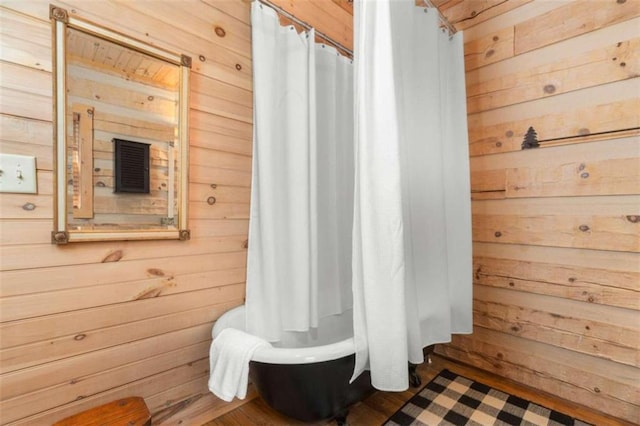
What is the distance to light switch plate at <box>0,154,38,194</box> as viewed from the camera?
932 millimetres

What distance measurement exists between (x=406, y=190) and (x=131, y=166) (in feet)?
3.77

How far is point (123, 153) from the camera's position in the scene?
1.17 metres

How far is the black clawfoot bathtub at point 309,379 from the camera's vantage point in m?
1.11

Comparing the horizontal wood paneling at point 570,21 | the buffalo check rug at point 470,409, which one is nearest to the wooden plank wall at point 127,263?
the buffalo check rug at point 470,409

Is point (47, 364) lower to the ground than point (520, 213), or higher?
lower

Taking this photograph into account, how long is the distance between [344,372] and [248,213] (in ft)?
2.83

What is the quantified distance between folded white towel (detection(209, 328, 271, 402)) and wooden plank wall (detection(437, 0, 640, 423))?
1.50m

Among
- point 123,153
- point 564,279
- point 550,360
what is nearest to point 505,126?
point 564,279

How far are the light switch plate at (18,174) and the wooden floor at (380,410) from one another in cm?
122

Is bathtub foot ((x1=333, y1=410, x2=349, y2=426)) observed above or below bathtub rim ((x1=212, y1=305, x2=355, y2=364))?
below

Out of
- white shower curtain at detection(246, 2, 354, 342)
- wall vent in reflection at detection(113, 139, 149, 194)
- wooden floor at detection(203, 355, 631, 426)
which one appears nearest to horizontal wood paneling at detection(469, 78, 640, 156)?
white shower curtain at detection(246, 2, 354, 342)

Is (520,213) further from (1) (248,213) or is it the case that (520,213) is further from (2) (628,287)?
(1) (248,213)

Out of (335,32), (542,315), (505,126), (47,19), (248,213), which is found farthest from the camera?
(335,32)

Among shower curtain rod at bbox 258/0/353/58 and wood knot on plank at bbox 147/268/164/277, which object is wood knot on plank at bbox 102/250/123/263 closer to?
wood knot on plank at bbox 147/268/164/277
